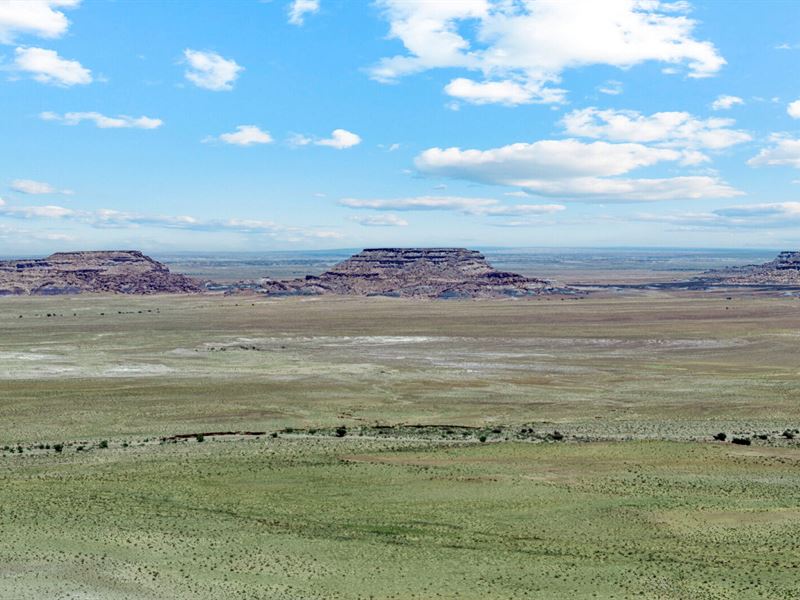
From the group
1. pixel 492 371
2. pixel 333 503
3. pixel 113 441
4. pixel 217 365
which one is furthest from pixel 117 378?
pixel 333 503

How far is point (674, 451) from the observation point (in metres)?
39.1

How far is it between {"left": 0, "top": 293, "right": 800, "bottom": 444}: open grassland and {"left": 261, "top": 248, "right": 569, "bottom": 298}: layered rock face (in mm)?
44526

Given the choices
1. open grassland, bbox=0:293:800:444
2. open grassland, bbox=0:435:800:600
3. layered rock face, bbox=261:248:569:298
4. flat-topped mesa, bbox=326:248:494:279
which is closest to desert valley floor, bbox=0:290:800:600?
open grassland, bbox=0:435:800:600

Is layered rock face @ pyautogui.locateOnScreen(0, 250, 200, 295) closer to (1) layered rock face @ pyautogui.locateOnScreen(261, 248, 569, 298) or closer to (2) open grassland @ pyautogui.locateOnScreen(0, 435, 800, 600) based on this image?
(1) layered rock face @ pyautogui.locateOnScreen(261, 248, 569, 298)

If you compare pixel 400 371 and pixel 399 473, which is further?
pixel 400 371

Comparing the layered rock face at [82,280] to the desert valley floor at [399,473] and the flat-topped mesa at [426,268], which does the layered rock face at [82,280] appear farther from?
the desert valley floor at [399,473]

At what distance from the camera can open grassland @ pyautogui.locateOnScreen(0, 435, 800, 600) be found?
23.4 m

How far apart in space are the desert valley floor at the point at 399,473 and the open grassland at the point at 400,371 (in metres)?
0.38

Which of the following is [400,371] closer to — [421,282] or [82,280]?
[421,282]

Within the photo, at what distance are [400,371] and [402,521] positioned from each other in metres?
39.0

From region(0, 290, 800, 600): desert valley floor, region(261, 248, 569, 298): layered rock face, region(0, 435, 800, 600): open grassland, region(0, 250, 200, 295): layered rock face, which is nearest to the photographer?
region(0, 435, 800, 600): open grassland

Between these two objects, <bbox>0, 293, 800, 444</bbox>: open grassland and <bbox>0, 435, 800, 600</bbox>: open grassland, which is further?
<bbox>0, 293, 800, 444</bbox>: open grassland

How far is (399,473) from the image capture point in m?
35.1

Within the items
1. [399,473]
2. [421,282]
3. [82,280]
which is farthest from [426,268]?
[399,473]
